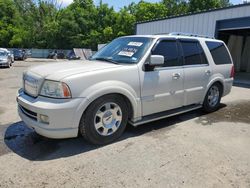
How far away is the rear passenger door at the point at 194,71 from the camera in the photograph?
523 cm

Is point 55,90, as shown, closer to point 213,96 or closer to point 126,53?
point 126,53

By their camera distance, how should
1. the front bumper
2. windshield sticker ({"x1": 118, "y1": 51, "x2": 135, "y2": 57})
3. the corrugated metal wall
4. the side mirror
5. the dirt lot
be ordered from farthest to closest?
the corrugated metal wall
windshield sticker ({"x1": 118, "y1": 51, "x2": 135, "y2": 57})
the side mirror
the front bumper
the dirt lot

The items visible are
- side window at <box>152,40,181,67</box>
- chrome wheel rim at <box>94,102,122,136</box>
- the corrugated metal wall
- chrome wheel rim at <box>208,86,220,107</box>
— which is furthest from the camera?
the corrugated metal wall

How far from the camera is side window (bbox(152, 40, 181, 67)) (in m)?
4.77

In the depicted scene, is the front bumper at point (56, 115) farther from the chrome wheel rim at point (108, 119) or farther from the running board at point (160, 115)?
the running board at point (160, 115)

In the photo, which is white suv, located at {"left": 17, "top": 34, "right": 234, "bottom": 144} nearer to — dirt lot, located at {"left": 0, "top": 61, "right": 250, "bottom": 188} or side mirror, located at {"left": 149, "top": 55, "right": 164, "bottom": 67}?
side mirror, located at {"left": 149, "top": 55, "right": 164, "bottom": 67}

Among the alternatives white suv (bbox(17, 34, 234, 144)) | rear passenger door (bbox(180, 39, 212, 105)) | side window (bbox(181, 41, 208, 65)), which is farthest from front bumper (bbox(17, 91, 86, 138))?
side window (bbox(181, 41, 208, 65))

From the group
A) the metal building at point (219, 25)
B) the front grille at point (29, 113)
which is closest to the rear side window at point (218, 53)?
the front grille at point (29, 113)

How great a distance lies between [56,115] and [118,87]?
1085 mm

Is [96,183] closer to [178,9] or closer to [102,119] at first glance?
[102,119]

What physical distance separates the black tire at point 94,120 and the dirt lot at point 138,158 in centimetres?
15

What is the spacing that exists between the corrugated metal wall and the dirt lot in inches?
380

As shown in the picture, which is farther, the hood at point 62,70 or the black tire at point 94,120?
the black tire at point 94,120

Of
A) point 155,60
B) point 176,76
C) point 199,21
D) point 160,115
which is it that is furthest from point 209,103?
point 199,21
